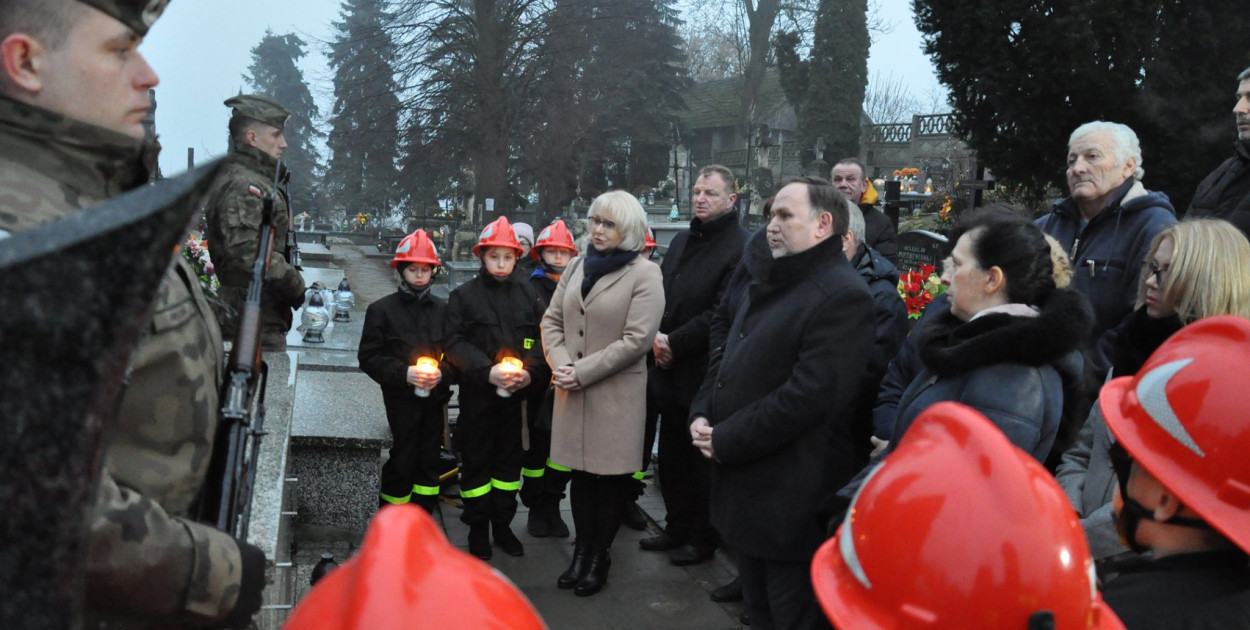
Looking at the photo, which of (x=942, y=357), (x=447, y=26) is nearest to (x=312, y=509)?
(x=942, y=357)

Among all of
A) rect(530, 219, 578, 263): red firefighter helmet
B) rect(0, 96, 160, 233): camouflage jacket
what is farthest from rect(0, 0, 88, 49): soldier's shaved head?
rect(530, 219, 578, 263): red firefighter helmet

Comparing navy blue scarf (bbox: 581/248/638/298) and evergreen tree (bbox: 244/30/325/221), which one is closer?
navy blue scarf (bbox: 581/248/638/298)

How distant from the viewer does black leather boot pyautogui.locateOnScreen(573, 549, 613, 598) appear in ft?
17.7

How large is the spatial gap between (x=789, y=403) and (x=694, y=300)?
6.77ft

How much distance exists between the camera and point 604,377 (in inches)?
210

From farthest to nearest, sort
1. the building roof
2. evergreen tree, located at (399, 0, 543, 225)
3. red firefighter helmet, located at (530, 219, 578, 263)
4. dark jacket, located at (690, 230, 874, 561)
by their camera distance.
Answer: the building roof < evergreen tree, located at (399, 0, 543, 225) < red firefighter helmet, located at (530, 219, 578, 263) < dark jacket, located at (690, 230, 874, 561)

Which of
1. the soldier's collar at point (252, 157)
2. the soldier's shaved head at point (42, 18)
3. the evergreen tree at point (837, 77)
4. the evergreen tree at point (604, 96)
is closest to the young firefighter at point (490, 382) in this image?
the soldier's collar at point (252, 157)

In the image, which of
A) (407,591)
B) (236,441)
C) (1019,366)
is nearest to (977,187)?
(1019,366)

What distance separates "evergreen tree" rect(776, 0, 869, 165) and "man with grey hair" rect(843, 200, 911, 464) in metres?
30.4

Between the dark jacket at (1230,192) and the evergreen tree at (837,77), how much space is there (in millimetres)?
30400

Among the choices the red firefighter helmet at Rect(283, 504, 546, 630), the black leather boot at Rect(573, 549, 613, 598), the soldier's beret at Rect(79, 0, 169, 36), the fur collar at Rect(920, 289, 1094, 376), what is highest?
the soldier's beret at Rect(79, 0, 169, 36)

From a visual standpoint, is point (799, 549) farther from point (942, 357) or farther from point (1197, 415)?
point (1197, 415)

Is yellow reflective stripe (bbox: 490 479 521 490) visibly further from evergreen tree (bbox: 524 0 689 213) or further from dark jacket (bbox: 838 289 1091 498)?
evergreen tree (bbox: 524 0 689 213)

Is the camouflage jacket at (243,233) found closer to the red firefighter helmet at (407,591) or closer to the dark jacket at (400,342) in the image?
the dark jacket at (400,342)
